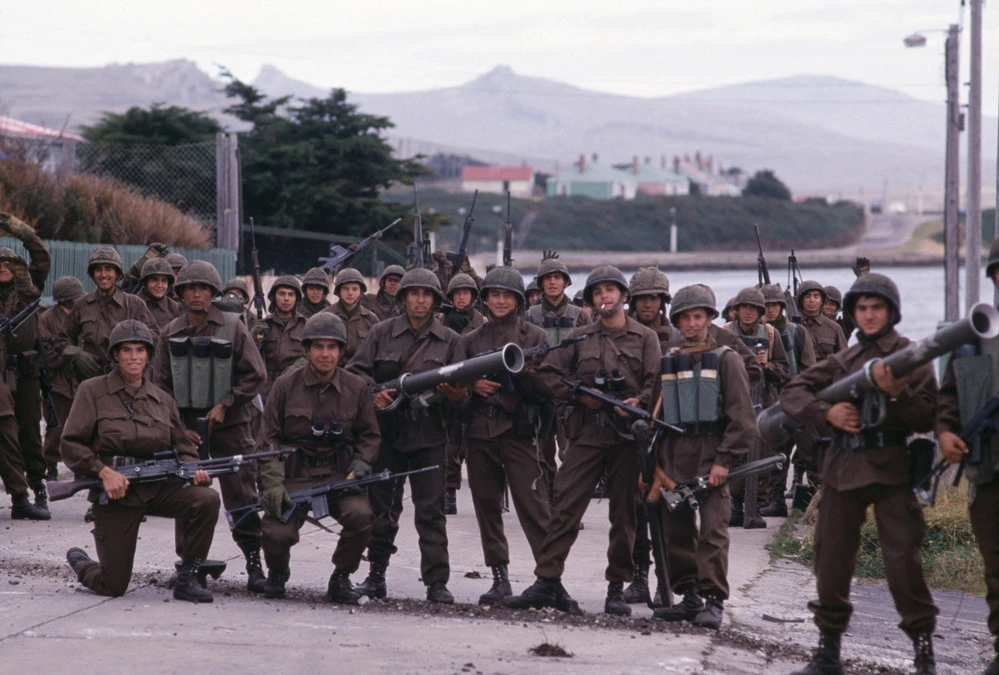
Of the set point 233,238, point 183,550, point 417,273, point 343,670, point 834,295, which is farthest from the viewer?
point 233,238

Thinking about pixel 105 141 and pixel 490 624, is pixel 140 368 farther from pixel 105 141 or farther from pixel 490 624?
pixel 105 141

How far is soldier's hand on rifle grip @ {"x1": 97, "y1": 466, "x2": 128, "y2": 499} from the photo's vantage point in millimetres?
7988

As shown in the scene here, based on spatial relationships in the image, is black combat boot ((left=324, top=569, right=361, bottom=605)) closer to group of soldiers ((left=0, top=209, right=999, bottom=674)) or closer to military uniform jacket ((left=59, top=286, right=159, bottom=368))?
group of soldiers ((left=0, top=209, right=999, bottom=674))

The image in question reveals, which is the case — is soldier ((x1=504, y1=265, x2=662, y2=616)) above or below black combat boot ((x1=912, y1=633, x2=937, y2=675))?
above

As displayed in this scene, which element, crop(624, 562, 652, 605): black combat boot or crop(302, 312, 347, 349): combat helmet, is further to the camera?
crop(624, 562, 652, 605): black combat boot

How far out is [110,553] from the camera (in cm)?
810

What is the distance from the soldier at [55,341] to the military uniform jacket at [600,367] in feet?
14.9

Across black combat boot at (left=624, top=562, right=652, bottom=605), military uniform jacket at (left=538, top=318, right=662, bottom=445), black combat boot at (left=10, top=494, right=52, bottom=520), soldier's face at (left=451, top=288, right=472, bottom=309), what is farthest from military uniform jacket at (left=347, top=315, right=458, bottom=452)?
black combat boot at (left=10, top=494, right=52, bottom=520)

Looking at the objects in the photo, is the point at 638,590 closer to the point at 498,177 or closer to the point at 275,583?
the point at 275,583

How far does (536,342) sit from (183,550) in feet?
8.05

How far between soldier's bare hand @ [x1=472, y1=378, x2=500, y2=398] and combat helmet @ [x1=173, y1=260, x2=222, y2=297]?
6.52 ft

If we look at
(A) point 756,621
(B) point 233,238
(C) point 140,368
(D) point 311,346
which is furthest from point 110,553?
(B) point 233,238

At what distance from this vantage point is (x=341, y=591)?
8.28 metres

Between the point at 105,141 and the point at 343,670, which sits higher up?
the point at 105,141
